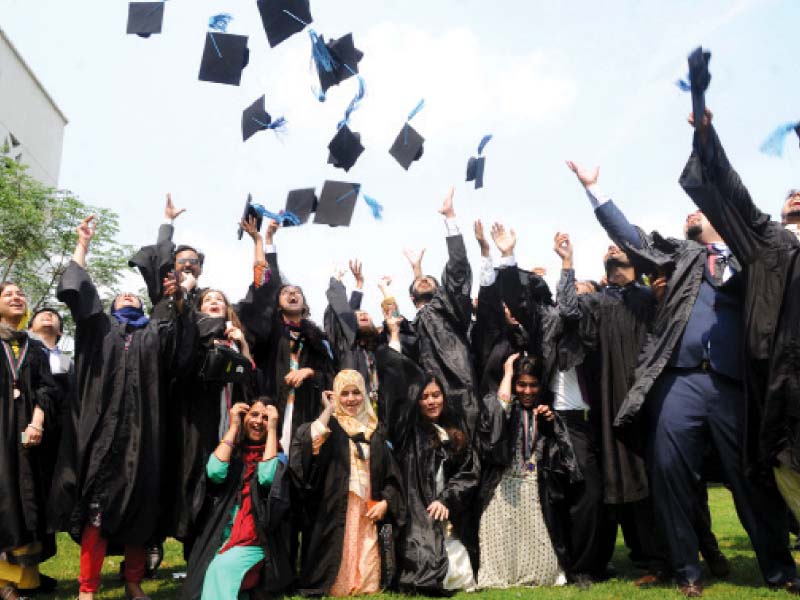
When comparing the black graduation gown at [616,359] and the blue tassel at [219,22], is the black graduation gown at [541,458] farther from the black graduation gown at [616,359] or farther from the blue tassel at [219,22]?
the blue tassel at [219,22]

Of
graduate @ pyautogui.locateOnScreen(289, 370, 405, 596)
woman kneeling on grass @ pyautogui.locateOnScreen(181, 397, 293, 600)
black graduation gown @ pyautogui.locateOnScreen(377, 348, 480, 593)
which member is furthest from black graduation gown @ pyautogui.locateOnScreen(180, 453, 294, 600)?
black graduation gown @ pyautogui.locateOnScreen(377, 348, 480, 593)

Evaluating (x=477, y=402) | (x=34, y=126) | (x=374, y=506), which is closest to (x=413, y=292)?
(x=477, y=402)

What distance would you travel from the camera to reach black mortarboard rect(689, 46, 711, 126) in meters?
4.41

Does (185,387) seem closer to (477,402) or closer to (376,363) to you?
(376,363)

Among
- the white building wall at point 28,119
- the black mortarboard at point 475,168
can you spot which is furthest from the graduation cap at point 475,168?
the white building wall at point 28,119

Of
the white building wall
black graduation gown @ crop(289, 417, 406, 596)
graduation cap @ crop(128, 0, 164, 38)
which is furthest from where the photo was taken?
the white building wall

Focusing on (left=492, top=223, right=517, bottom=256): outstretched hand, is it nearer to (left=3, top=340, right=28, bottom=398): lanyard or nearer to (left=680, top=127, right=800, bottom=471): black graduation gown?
(left=680, top=127, right=800, bottom=471): black graduation gown

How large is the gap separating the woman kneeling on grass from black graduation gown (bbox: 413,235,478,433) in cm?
160

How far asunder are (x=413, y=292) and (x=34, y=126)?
31.0m

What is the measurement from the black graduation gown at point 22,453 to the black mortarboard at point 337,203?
2659mm

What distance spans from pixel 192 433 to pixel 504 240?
2.82 metres

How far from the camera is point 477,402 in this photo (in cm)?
583

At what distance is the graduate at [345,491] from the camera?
5.23 metres

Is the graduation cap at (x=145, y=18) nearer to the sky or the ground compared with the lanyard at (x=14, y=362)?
nearer to the sky
